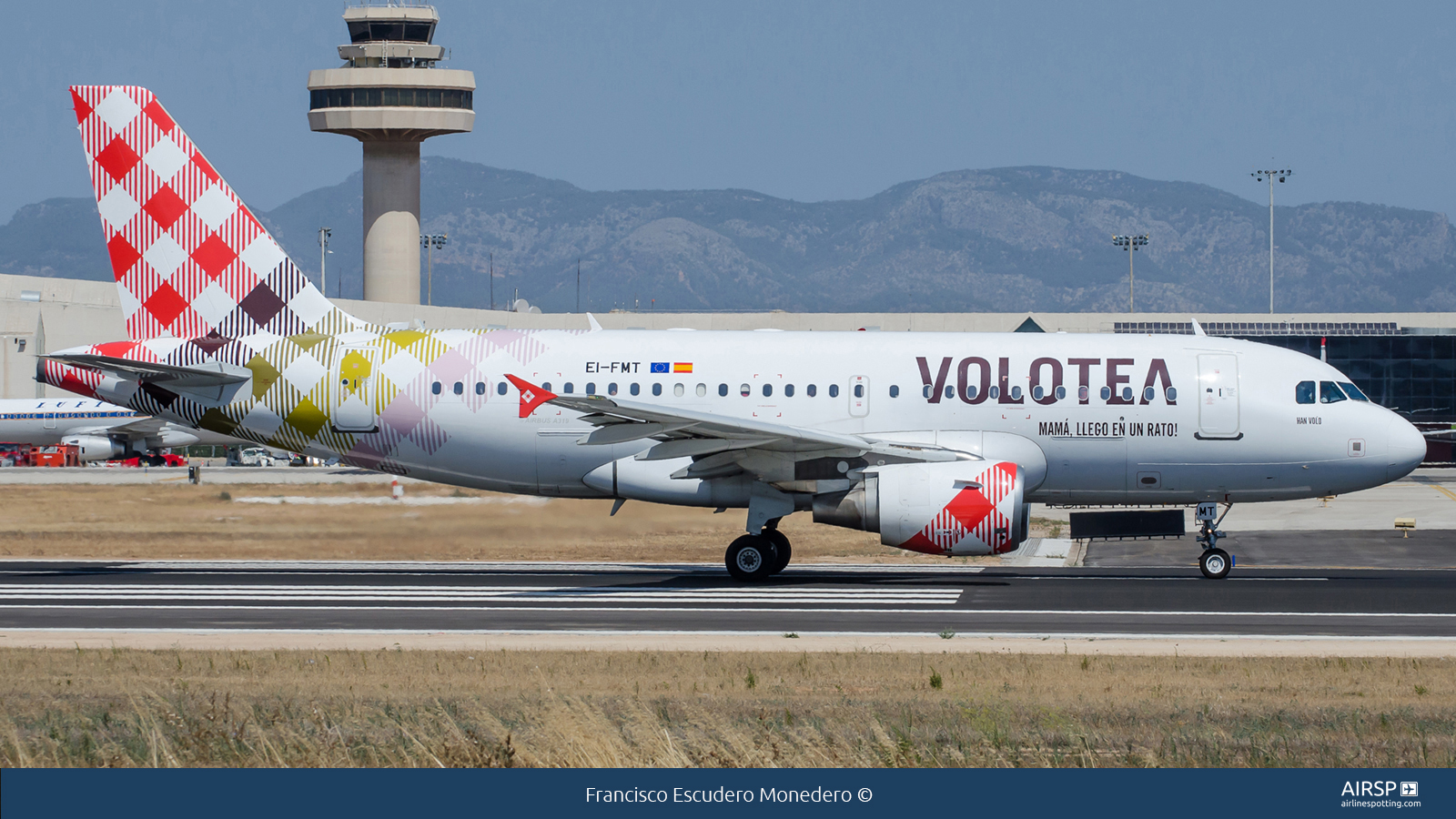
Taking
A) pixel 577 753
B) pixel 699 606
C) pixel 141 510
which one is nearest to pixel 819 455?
pixel 699 606

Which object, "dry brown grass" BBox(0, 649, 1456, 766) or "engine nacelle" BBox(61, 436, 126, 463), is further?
"engine nacelle" BBox(61, 436, 126, 463)

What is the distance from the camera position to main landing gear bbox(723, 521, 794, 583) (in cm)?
2634

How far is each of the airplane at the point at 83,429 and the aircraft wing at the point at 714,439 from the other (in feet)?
190

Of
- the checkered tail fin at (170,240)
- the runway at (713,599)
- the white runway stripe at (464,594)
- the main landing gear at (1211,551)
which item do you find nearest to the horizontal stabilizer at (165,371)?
the checkered tail fin at (170,240)

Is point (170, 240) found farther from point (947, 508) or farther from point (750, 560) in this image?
point (947, 508)

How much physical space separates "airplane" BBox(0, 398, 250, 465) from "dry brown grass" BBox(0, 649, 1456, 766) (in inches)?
2556

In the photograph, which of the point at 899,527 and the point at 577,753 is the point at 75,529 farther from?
the point at 577,753

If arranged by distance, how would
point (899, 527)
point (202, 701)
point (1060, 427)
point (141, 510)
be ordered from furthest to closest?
point (141, 510) < point (1060, 427) < point (899, 527) < point (202, 701)

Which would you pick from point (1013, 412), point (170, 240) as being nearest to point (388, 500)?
point (170, 240)

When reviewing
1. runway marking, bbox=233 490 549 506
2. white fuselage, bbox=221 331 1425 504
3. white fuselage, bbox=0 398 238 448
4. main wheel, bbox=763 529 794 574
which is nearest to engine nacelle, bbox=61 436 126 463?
white fuselage, bbox=0 398 238 448

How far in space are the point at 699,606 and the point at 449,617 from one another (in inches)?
146

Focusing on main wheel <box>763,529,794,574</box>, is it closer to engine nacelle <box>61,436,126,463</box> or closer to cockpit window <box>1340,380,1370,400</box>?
cockpit window <box>1340,380,1370,400</box>

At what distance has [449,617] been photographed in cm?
2184

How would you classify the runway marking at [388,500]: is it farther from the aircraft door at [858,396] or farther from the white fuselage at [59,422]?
the white fuselage at [59,422]
